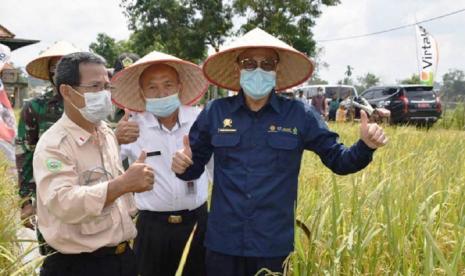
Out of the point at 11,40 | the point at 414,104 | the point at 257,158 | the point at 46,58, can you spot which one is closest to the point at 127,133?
the point at 257,158

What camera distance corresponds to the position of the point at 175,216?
2.30 meters

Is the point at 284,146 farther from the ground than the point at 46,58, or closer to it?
closer to it

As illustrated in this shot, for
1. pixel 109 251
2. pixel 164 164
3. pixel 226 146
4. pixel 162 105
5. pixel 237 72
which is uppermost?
pixel 237 72

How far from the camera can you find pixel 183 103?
258 centimetres

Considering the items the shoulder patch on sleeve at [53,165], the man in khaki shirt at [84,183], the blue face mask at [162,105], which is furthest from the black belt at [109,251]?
the blue face mask at [162,105]

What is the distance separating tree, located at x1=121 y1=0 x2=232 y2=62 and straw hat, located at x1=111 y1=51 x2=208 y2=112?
1547 cm

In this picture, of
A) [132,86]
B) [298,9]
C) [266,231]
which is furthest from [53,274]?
[298,9]

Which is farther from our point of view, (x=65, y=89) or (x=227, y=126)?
(x=227, y=126)

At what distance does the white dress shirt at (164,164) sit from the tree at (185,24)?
1564 centimetres

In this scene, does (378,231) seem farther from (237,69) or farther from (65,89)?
(65,89)

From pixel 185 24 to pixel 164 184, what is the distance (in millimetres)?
16449

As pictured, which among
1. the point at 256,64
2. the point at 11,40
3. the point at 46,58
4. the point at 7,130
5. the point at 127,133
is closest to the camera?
the point at 256,64

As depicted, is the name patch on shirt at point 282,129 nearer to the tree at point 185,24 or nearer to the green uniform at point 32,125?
the green uniform at point 32,125

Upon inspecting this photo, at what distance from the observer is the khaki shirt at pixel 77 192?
160cm
